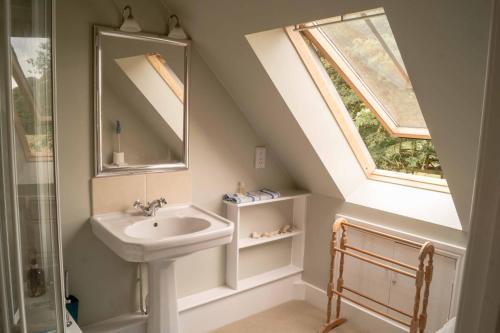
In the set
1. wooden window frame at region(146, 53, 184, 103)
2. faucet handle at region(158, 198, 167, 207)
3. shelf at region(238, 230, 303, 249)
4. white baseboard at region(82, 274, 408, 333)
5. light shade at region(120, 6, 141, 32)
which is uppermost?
light shade at region(120, 6, 141, 32)

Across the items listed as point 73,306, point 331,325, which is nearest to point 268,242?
point 331,325

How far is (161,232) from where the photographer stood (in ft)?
7.30

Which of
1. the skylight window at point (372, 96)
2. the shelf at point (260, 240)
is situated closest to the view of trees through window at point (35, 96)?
the skylight window at point (372, 96)

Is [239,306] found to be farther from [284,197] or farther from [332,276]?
[284,197]

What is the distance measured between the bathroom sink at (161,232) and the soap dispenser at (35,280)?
68 cm

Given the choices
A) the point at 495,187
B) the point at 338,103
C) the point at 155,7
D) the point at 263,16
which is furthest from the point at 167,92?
the point at 495,187

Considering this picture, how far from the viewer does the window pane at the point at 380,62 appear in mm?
2102

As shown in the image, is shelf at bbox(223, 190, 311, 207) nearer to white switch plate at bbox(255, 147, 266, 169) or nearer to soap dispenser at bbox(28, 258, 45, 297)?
white switch plate at bbox(255, 147, 266, 169)

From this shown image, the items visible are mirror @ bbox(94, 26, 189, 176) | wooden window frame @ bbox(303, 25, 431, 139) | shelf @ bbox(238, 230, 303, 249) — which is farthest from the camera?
shelf @ bbox(238, 230, 303, 249)

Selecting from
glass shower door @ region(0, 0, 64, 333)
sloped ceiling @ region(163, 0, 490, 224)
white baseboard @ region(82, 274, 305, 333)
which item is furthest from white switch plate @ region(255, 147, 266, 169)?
glass shower door @ region(0, 0, 64, 333)

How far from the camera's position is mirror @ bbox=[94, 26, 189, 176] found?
6.85 ft

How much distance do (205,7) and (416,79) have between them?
3.71ft

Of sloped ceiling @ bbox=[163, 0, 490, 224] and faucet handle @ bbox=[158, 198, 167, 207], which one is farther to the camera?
faucet handle @ bbox=[158, 198, 167, 207]

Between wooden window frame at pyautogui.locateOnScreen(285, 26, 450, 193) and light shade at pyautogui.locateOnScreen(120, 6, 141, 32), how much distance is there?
0.85 m
